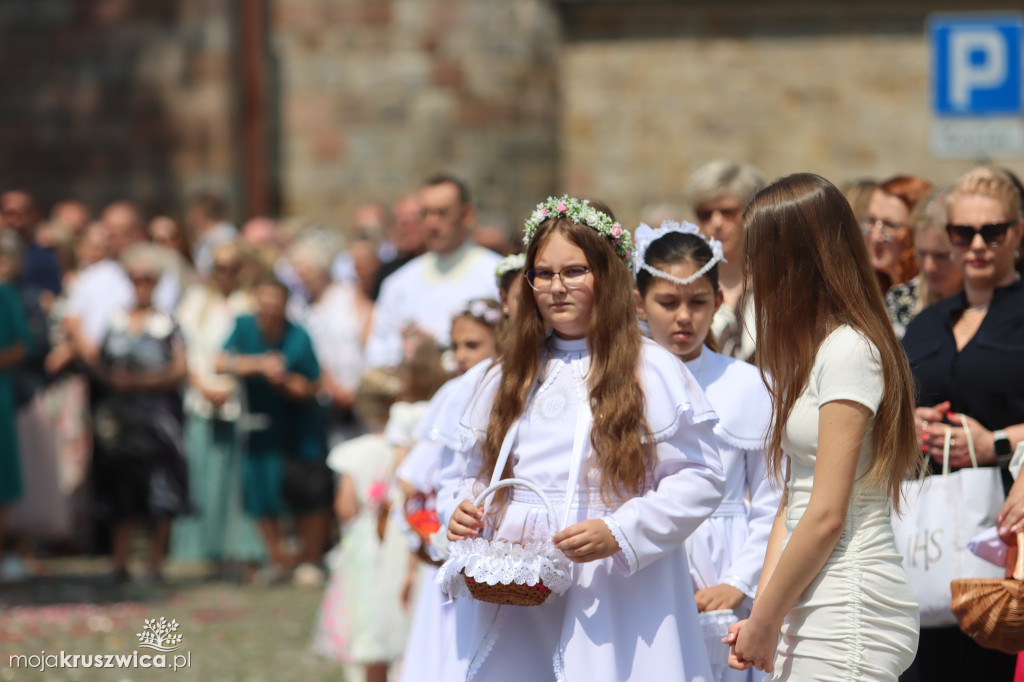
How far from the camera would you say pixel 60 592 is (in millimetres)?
9344

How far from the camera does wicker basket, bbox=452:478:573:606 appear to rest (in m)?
3.66

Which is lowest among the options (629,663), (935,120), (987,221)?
(629,663)

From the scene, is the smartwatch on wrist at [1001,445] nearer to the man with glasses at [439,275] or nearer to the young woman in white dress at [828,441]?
the young woman in white dress at [828,441]

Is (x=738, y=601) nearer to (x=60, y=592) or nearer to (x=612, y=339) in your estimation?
(x=612, y=339)

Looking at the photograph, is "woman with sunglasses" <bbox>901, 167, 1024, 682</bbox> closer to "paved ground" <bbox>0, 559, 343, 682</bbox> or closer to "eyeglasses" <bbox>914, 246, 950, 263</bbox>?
"eyeglasses" <bbox>914, 246, 950, 263</bbox>

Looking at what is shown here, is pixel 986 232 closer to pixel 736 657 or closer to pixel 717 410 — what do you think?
pixel 717 410

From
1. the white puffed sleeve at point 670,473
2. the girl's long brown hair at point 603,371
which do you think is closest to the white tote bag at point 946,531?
the white puffed sleeve at point 670,473

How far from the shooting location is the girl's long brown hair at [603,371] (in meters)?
3.90

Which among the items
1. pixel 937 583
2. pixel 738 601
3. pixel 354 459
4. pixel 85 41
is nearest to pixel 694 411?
pixel 738 601

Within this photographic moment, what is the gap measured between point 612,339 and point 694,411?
0.31m

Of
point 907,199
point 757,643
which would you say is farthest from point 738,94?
point 757,643

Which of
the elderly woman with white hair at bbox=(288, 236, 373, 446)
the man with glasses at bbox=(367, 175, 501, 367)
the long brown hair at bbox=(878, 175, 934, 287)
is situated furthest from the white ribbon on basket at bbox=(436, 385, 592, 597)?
the elderly woman with white hair at bbox=(288, 236, 373, 446)

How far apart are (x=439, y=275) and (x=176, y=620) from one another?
249 centimetres

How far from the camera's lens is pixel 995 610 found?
3.85 meters
